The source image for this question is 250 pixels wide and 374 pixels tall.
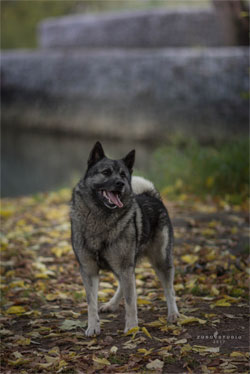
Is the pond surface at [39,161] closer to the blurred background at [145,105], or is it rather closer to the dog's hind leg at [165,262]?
the blurred background at [145,105]

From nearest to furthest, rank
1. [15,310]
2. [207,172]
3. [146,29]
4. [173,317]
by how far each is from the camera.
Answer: [173,317], [15,310], [207,172], [146,29]

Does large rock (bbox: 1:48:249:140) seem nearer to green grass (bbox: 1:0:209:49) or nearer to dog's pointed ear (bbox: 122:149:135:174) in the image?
dog's pointed ear (bbox: 122:149:135:174)

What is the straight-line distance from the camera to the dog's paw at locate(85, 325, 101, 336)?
13.8 ft

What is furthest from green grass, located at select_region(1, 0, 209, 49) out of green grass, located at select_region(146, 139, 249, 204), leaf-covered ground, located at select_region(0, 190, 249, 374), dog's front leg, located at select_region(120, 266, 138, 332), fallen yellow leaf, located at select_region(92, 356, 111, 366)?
fallen yellow leaf, located at select_region(92, 356, 111, 366)

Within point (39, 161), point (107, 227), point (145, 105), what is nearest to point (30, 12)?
point (39, 161)

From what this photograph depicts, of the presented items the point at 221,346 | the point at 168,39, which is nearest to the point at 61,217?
the point at 221,346

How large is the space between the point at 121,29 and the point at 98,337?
43.7 feet

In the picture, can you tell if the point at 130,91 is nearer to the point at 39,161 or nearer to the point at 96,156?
the point at 39,161

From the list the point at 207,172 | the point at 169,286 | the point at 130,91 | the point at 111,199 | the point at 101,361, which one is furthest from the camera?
the point at 130,91

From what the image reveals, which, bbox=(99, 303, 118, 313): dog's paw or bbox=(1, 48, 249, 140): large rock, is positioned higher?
bbox=(1, 48, 249, 140): large rock

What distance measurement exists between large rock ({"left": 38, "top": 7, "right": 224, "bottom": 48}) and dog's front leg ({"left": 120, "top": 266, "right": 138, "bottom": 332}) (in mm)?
11633

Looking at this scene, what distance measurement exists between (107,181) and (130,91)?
8.50 m

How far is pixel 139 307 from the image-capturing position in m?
4.95

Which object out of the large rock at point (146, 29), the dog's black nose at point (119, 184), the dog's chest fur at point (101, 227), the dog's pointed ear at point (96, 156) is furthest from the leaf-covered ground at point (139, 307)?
the large rock at point (146, 29)
